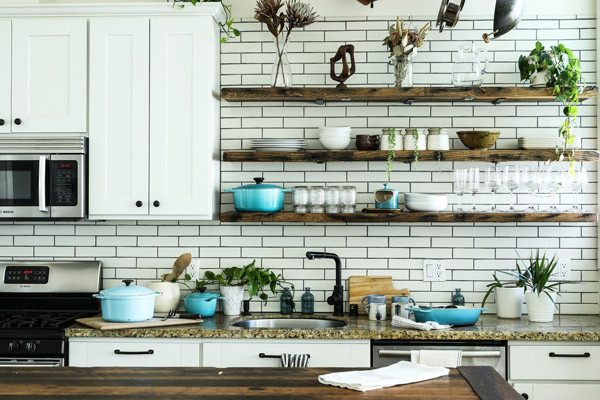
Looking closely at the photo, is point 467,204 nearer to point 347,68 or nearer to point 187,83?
point 347,68

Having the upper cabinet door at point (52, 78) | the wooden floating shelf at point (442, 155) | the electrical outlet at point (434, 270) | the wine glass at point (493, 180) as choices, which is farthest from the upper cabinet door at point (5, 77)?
the wine glass at point (493, 180)

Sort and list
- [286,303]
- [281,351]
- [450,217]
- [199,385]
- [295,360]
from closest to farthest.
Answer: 1. [199,385]
2. [295,360]
3. [281,351]
4. [450,217]
5. [286,303]

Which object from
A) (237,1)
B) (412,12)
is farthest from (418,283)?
(237,1)

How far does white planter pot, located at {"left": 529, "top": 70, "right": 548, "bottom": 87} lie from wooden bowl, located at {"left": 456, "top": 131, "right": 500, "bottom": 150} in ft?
1.22

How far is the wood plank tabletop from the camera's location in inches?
86.7

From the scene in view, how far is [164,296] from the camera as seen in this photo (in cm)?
426

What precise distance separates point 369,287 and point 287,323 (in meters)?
0.56

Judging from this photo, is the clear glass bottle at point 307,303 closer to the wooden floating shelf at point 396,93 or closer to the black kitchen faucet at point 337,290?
the black kitchen faucet at point 337,290

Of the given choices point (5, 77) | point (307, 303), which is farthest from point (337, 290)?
point (5, 77)

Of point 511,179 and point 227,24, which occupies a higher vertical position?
point 227,24

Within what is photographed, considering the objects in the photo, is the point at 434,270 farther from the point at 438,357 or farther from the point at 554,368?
the point at 554,368

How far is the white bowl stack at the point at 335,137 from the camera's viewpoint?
4.28 meters

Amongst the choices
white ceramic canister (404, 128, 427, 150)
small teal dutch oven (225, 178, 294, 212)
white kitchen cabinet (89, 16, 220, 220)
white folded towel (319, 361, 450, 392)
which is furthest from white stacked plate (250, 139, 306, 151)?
white folded towel (319, 361, 450, 392)

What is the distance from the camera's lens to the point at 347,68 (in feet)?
14.1
